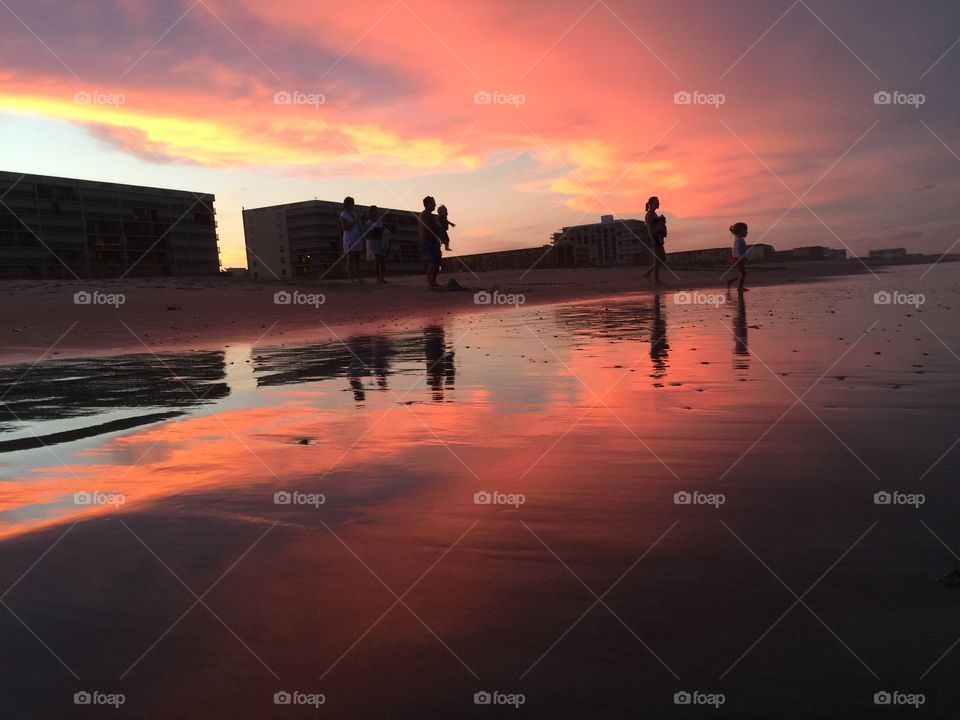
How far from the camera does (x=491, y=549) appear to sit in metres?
2.35

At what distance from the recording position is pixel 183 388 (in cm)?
637

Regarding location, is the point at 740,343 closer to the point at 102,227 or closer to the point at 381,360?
the point at 381,360

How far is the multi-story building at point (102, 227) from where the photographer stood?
67.6m

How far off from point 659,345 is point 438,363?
2.67 metres

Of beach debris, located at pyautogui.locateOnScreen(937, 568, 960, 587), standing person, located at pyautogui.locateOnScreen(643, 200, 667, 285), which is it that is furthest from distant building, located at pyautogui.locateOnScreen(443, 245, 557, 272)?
beach debris, located at pyautogui.locateOnScreen(937, 568, 960, 587)

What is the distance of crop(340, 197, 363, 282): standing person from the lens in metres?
20.4

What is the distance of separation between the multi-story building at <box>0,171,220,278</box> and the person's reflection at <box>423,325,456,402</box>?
51.4 m

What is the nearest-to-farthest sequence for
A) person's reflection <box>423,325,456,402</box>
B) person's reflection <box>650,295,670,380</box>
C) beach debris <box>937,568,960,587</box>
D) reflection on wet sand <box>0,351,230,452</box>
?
beach debris <box>937,568,960,587</box>, reflection on wet sand <box>0,351,230,452</box>, person's reflection <box>423,325,456,402</box>, person's reflection <box>650,295,670,380</box>

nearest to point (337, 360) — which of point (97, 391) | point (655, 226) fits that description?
point (97, 391)

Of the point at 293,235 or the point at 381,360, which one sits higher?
the point at 293,235

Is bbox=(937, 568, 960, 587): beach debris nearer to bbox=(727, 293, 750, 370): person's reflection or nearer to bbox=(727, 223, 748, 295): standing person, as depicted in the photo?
bbox=(727, 293, 750, 370): person's reflection

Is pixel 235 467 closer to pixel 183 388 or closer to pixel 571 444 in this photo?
Result: pixel 571 444

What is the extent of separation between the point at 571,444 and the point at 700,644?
7.14 feet

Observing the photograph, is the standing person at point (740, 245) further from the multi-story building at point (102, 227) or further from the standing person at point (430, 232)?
the multi-story building at point (102, 227)
